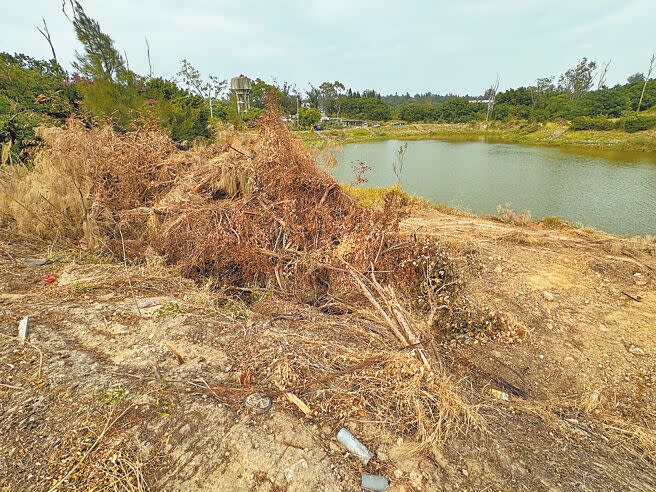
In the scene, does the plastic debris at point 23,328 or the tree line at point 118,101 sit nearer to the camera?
the plastic debris at point 23,328

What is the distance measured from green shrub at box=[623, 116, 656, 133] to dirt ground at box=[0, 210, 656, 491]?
31.7 m

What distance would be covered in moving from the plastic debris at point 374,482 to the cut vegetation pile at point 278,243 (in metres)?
0.30

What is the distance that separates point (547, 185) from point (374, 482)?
13585 millimetres

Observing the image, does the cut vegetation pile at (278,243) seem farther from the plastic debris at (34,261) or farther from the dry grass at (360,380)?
the plastic debris at (34,261)

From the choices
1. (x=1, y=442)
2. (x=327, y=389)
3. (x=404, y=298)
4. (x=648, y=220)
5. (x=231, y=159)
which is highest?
(x=231, y=159)

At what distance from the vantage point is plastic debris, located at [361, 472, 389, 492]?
1.44 metres

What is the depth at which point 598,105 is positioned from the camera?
105ft

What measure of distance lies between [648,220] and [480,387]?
933 cm

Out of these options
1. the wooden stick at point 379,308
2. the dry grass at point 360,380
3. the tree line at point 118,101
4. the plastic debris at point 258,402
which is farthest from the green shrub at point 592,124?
the plastic debris at point 258,402

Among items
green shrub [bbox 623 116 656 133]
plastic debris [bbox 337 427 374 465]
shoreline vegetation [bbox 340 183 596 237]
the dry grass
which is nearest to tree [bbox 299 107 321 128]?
green shrub [bbox 623 116 656 133]

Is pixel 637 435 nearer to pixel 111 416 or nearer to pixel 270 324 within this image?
pixel 270 324

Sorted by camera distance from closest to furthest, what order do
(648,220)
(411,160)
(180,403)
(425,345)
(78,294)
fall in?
(180,403)
(425,345)
(78,294)
(648,220)
(411,160)

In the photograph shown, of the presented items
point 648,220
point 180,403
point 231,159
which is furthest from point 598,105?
point 180,403

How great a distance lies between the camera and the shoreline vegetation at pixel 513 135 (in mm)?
22844
